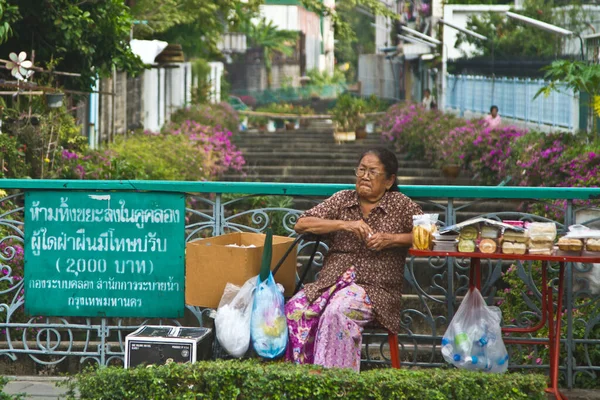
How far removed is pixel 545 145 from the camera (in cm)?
1393

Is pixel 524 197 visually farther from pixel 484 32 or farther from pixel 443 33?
pixel 443 33

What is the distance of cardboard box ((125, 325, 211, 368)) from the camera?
552 centimetres

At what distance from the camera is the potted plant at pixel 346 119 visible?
30.5 metres

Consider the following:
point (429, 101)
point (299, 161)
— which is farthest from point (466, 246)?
point (429, 101)

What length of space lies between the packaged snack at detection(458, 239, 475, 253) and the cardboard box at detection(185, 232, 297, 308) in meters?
1.06

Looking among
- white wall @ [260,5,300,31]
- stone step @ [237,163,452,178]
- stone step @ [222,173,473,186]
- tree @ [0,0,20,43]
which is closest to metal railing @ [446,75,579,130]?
stone step @ [222,173,473,186]

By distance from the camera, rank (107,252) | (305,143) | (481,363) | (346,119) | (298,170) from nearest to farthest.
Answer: (481,363) → (107,252) → (298,170) → (305,143) → (346,119)

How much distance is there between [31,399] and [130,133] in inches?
617

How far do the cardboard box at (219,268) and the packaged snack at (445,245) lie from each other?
0.91 m

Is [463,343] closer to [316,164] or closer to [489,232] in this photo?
[489,232]

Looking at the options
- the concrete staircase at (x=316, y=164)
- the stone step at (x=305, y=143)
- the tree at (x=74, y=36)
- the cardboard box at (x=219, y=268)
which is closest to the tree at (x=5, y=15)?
the tree at (x=74, y=36)

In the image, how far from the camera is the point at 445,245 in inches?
216

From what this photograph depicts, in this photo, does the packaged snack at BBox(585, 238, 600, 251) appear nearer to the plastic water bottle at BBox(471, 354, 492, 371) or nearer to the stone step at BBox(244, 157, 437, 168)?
the plastic water bottle at BBox(471, 354, 492, 371)

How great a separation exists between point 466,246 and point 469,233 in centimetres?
7
